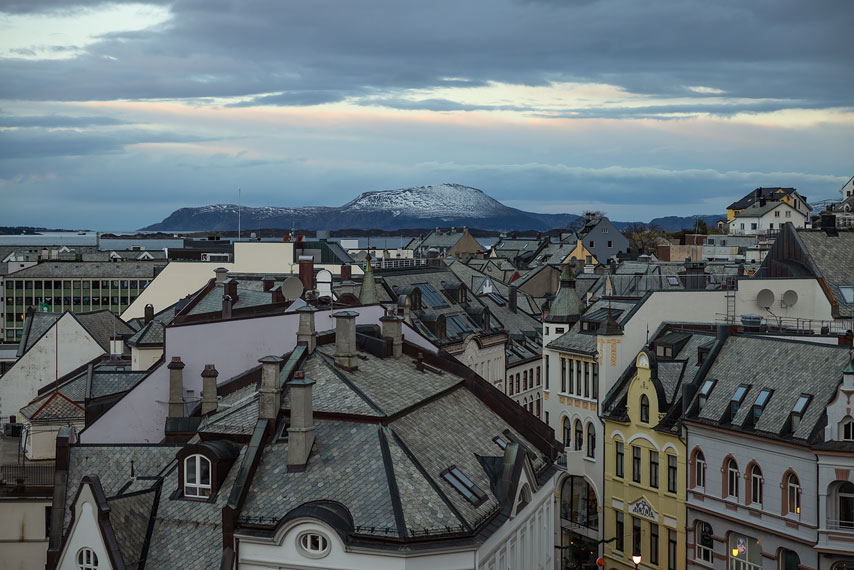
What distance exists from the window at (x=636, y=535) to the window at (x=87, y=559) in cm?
3391

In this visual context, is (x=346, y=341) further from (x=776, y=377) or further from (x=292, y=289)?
(x=776, y=377)

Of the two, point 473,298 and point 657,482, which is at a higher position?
point 473,298

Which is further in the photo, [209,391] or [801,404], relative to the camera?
[801,404]

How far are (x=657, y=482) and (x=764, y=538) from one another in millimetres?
9430

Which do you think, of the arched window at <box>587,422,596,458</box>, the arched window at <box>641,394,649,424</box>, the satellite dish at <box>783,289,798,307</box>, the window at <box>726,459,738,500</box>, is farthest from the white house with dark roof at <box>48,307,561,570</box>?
the satellite dish at <box>783,289,798,307</box>

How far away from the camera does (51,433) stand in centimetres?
4938

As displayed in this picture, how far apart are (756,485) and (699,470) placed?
492cm

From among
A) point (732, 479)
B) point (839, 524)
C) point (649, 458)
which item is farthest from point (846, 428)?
point (649, 458)

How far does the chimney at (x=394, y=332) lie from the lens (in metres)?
47.4

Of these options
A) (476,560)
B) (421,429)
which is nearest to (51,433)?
(421,429)

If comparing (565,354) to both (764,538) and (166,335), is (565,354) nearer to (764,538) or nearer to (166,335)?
(764,538)

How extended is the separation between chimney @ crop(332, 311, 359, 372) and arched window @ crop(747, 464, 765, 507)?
2080 centimetres

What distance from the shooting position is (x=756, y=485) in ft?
166

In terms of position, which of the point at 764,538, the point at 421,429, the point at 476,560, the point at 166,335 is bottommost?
the point at 764,538
